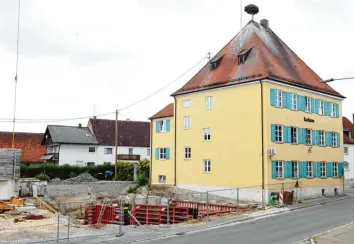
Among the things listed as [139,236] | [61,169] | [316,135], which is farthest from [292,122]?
[61,169]

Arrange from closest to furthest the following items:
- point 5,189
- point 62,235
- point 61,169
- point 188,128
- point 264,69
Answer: point 62,235, point 264,69, point 5,189, point 188,128, point 61,169

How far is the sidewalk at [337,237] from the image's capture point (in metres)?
16.7

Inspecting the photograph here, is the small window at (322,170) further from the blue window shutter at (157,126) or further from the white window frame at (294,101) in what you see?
the blue window shutter at (157,126)

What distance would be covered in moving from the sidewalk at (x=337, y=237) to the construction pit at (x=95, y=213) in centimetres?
823

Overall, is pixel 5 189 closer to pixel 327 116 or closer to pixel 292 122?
pixel 292 122

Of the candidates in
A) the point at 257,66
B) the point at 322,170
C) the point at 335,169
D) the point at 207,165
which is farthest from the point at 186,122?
the point at 335,169

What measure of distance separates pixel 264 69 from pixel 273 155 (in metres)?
6.51

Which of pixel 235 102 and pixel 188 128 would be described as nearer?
pixel 235 102

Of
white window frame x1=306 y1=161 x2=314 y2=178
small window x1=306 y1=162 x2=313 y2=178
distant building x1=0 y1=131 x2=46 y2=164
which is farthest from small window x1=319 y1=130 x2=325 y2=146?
distant building x1=0 y1=131 x2=46 y2=164

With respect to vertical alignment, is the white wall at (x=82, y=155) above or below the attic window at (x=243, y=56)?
below

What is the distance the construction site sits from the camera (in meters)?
22.8

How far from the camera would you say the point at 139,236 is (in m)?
20.2

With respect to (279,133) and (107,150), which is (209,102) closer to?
(279,133)

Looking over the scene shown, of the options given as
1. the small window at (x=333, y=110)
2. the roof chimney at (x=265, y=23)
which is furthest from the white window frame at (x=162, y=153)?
the small window at (x=333, y=110)
